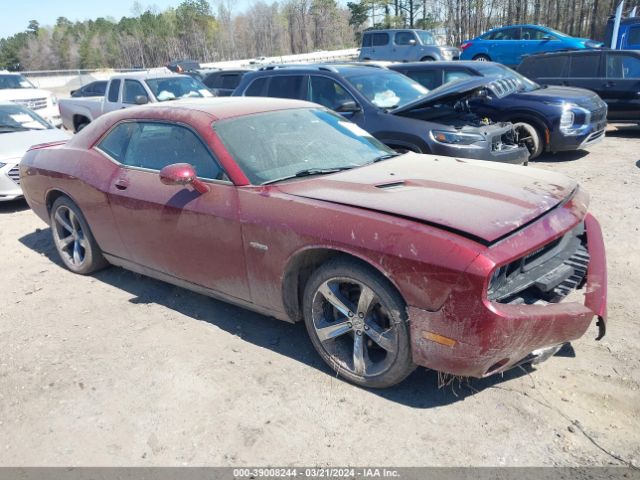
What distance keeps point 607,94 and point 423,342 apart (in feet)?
32.8

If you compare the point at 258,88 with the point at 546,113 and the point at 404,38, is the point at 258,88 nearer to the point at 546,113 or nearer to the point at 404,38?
the point at 546,113

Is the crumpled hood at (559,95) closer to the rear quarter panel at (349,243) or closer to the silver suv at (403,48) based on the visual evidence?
the rear quarter panel at (349,243)

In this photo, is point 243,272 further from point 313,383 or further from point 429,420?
point 429,420

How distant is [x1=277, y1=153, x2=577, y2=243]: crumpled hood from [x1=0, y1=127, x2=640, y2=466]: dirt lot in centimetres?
101

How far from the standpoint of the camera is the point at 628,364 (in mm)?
3199

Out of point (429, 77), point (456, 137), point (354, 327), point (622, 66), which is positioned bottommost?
point (354, 327)

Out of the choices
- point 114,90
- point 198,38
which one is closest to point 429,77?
point 114,90

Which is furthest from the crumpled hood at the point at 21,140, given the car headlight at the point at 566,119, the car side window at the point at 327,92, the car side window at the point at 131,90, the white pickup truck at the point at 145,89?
the car headlight at the point at 566,119

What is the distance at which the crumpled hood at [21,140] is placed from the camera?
7441 millimetres

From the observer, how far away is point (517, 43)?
18.6m

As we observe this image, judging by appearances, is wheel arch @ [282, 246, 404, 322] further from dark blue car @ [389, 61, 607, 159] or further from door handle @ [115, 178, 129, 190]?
dark blue car @ [389, 61, 607, 159]

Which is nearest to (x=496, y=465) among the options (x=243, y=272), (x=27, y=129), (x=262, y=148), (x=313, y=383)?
(x=313, y=383)

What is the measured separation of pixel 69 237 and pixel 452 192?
374 cm

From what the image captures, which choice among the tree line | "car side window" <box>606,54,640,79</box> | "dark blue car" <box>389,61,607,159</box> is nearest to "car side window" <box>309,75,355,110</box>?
"dark blue car" <box>389,61,607,159</box>
